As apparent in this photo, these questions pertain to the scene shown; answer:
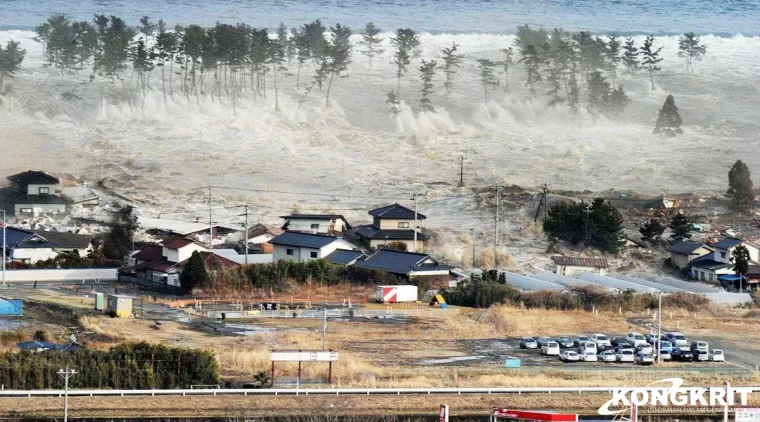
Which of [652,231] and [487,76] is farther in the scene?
[487,76]

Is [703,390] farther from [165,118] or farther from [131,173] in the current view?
[165,118]

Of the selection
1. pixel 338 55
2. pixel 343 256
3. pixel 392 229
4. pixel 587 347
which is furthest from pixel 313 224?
pixel 338 55

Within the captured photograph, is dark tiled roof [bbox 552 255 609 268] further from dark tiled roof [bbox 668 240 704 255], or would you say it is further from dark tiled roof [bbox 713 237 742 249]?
dark tiled roof [bbox 713 237 742 249]

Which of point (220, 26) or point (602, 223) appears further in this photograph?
point (220, 26)

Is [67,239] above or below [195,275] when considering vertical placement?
below

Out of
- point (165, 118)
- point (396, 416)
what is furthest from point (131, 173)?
point (396, 416)

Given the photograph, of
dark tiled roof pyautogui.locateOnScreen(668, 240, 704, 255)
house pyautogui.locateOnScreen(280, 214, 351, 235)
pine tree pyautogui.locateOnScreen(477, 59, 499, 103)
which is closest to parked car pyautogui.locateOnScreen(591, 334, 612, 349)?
dark tiled roof pyautogui.locateOnScreen(668, 240, 704, 255)

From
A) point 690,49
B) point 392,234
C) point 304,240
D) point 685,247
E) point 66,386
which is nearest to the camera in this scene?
point 66,386

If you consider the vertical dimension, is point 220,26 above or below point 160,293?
above

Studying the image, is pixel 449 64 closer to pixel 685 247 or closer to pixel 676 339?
pixel 685 247
